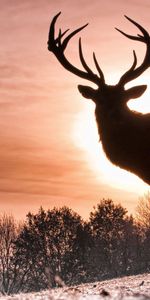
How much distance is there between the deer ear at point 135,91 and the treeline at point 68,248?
166 ft

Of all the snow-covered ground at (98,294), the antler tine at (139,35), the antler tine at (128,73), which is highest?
the antler tine at (139,35)

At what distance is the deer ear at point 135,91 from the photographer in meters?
10.5

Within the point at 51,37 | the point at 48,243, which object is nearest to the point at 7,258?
the point at 48,243

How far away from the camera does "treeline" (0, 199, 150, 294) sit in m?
61.3

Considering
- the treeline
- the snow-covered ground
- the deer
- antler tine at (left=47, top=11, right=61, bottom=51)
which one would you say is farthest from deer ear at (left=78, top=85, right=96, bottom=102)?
the treeline

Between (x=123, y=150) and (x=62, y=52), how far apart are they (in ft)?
8.36

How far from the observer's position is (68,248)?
2486 inches

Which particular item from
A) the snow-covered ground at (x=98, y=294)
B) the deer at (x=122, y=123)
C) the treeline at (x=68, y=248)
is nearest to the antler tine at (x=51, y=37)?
the deer at (x=122, y=123)

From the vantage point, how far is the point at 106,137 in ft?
33.7

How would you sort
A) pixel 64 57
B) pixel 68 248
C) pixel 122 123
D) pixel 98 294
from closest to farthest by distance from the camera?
pixel 98 294 < pixel 122 123 < pixel 64 57 < pixel 68 248

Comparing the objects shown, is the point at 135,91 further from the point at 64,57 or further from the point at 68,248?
the point at 68,248

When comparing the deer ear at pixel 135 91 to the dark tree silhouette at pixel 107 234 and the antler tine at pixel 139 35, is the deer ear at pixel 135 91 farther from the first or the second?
the dark tree silhouette at pixel 107 234

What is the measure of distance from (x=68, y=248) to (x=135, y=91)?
54047 mm

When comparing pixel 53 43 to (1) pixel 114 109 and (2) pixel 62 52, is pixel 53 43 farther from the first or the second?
(1) pixel 114 109
